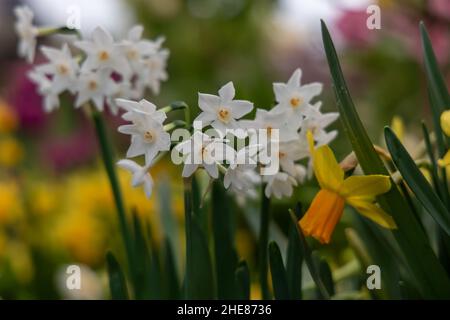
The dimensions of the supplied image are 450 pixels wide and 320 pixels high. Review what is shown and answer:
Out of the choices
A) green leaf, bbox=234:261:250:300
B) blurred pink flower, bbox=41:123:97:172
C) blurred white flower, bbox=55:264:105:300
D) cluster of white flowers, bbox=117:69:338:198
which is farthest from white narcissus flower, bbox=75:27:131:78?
blurred pink flower, bbox=41:123:97:172

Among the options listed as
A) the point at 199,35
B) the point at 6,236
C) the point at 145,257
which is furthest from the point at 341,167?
the point at 199,35

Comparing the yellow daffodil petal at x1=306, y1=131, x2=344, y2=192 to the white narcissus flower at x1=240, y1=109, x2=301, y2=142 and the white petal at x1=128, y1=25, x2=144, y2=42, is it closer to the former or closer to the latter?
the white narcissus flower at x1=240, y1=109, x2=301, y2=142

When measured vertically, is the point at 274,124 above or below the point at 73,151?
below

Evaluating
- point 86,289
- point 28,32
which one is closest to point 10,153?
point 86,289

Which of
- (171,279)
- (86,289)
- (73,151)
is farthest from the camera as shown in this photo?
(73,151)

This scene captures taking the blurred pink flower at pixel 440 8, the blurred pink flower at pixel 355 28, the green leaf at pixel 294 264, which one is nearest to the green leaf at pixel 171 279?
the green leaf at pixel 294 264

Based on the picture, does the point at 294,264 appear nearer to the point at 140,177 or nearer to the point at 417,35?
the point at 140,177

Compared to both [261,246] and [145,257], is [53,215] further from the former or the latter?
[261,246]
